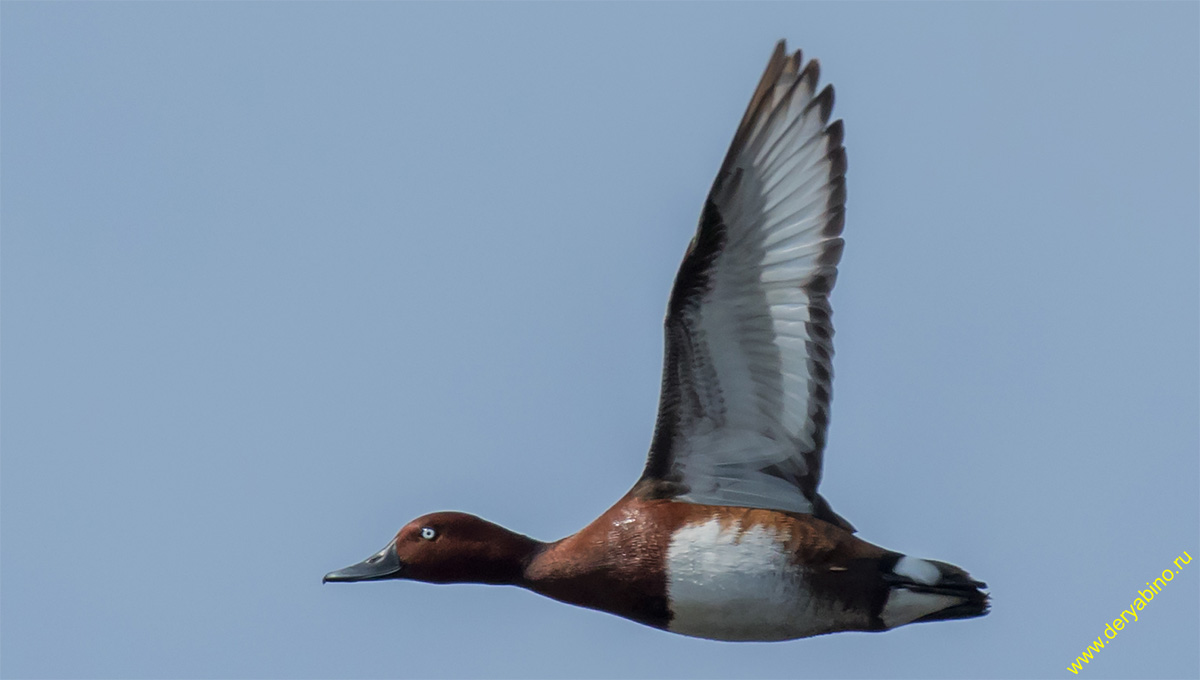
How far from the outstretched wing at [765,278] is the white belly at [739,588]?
1.98 feet

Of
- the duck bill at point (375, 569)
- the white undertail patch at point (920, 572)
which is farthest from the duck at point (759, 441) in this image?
the duck bill at point (375, 569)

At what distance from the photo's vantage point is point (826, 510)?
1196cm

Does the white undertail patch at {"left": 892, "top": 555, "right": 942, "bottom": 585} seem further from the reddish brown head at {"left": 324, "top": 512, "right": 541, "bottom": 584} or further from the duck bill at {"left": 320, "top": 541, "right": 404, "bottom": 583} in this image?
the duck bill at {"left": 320, "top": 541, "right": 404, "bottom": 583}

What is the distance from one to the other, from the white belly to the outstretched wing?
60 cm

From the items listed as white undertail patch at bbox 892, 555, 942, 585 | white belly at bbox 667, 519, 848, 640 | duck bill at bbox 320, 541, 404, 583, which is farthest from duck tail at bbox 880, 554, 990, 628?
duck bill at bbox 320, 541, 404, 583

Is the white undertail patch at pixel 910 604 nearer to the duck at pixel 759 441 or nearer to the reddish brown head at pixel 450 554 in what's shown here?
the duck at pixel 759 441

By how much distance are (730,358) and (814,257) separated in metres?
0.75

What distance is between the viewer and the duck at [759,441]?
1145cm

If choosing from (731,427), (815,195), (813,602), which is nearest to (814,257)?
(815,195)

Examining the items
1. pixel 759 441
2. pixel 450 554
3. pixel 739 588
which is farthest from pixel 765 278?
pixel 450 554

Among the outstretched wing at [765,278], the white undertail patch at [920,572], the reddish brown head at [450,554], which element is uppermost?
the outstretched wing at [765,278]

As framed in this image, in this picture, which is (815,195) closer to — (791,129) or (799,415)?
(791,129)

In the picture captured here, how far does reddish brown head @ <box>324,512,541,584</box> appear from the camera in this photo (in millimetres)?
12312

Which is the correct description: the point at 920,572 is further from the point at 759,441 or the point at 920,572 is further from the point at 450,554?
the point at 450,554
